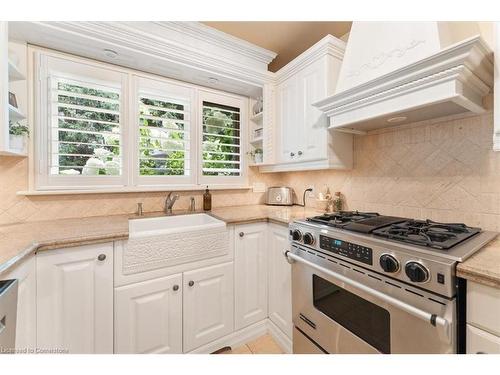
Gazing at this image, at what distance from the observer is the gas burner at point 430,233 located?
93 cm

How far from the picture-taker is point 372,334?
41.3 inches

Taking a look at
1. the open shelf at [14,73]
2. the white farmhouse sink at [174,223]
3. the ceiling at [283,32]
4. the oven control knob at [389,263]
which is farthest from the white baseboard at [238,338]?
the ceiling at [283,32]

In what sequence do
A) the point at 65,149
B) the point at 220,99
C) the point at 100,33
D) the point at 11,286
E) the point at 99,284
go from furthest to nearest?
the point at 220,99 → the point at 65,149 → the point at 100,33 → the point at 99,284 → the point at 11,286

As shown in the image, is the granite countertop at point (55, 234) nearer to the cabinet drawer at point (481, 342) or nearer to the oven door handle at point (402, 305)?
the oven door handle at point (402, 305)

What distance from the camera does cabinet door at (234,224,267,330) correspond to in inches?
65.2

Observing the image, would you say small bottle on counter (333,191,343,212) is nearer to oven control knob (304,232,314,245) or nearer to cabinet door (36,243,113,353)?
oven control knob (304,232,314,245)

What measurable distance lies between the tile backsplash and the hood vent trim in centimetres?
15

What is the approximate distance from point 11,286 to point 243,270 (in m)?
1.23

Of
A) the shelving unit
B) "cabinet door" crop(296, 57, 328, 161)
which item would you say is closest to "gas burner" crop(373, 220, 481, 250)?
"cabinet door" crop(296, 57, 328, 161)

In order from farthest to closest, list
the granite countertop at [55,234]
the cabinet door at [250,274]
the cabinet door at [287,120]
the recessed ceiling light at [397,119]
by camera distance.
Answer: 1. the cabinet door at [287,120]
2. the cabinet door at [250,274]
3. the recessed ceiling light at [397,119]
4. the granite countertop at [55,234]

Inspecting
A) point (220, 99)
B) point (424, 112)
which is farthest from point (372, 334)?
point (220, 99)

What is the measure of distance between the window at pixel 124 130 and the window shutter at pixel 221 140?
1cm
